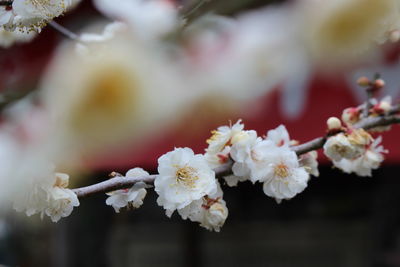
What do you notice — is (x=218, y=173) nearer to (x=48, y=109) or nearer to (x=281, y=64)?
(x=281, y=64)

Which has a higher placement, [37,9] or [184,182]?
[37,9]

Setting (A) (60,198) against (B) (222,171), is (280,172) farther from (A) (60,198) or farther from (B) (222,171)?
(A) (60,198)

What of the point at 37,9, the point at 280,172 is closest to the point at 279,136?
the point at 280,172

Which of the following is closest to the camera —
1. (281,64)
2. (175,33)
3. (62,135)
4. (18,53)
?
(62,135)

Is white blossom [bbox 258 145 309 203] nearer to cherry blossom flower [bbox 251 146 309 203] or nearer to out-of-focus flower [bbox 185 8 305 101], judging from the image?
cherry blossom flower [bbox 251 146 309 203]

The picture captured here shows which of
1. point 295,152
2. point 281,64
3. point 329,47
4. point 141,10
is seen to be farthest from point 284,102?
point 329,47

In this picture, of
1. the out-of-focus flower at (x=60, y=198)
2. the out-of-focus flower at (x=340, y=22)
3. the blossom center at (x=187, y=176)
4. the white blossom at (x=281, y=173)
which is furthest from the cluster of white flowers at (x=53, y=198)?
the out-of-focus flower at (x=340, y=22)
